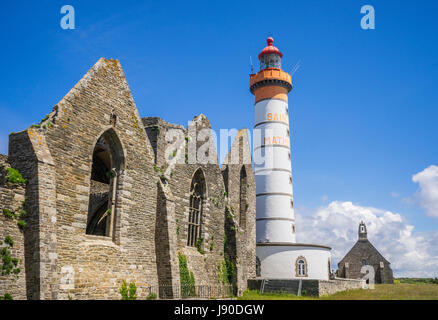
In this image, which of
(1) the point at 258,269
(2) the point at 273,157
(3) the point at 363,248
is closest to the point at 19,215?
(1) the point at 258,269

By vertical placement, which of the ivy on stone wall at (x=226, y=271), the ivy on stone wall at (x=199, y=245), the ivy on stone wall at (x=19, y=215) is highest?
the ivy on stone wall at (x=19, y=215)

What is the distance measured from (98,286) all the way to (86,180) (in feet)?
10.9

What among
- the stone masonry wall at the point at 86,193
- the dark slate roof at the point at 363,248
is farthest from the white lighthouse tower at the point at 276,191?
the dark slate roof at the point at 363,248

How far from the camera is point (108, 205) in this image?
542 inches

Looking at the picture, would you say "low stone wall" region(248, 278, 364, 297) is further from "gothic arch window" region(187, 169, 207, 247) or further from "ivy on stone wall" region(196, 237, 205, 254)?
"gothic arch window" region(187, 169, 207, 247)

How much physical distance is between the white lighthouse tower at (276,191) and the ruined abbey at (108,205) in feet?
22.4

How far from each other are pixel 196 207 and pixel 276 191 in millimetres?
13019

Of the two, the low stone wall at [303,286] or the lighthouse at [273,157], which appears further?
the lighthouse at [273,157]

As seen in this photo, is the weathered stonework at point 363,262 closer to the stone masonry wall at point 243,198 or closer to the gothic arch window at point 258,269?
Result: the gothic arch window at point 258,269

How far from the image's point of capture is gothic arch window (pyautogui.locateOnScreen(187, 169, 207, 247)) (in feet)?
61.3

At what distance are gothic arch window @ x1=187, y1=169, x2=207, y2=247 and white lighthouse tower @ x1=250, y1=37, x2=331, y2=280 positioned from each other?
10.3 m

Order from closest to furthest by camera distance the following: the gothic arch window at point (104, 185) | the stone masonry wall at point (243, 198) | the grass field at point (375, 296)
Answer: the gothic arch window at point (104, 185) < the grass field at point (375, 296) < the stone masonry wall at point (243, 198)

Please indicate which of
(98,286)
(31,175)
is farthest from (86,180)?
(98,286)

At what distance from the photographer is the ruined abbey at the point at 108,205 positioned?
34.7 ft
